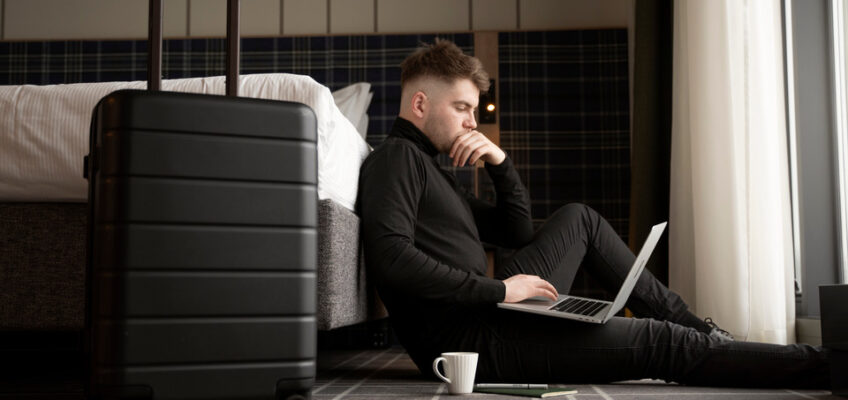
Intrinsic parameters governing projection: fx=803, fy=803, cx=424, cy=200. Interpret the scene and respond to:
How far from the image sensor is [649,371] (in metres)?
1.65

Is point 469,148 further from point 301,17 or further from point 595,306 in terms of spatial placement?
point 301,17

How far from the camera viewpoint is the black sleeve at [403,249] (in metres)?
1.64

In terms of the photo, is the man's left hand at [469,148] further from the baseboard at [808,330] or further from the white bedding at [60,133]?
the baseboard at [808,330]

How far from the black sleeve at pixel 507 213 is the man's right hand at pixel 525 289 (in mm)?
424

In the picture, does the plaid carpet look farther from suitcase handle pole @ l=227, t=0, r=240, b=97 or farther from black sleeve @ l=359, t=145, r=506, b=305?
suitcase handle pole @ l=227, t=0, r=240, b=97

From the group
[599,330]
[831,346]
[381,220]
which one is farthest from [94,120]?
[831,346]

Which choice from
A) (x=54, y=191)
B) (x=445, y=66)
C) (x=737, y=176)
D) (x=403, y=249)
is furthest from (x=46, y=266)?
(x=737, y=176)

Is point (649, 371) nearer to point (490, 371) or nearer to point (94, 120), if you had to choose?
point (490, 371)

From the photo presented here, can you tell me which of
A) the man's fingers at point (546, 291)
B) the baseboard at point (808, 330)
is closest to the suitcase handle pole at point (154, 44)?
the man's fingers at point (546, 291)

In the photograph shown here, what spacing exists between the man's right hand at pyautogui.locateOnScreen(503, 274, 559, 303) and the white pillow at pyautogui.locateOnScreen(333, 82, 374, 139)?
1.60 meters

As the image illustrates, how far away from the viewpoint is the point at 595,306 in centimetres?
174

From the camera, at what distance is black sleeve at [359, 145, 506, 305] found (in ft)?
5.39

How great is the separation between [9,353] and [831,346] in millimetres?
2464

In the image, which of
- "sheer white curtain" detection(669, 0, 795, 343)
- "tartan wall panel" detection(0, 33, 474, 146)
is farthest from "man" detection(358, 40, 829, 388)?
"tartan wall panel" detection(0, 33, 474, 146)
